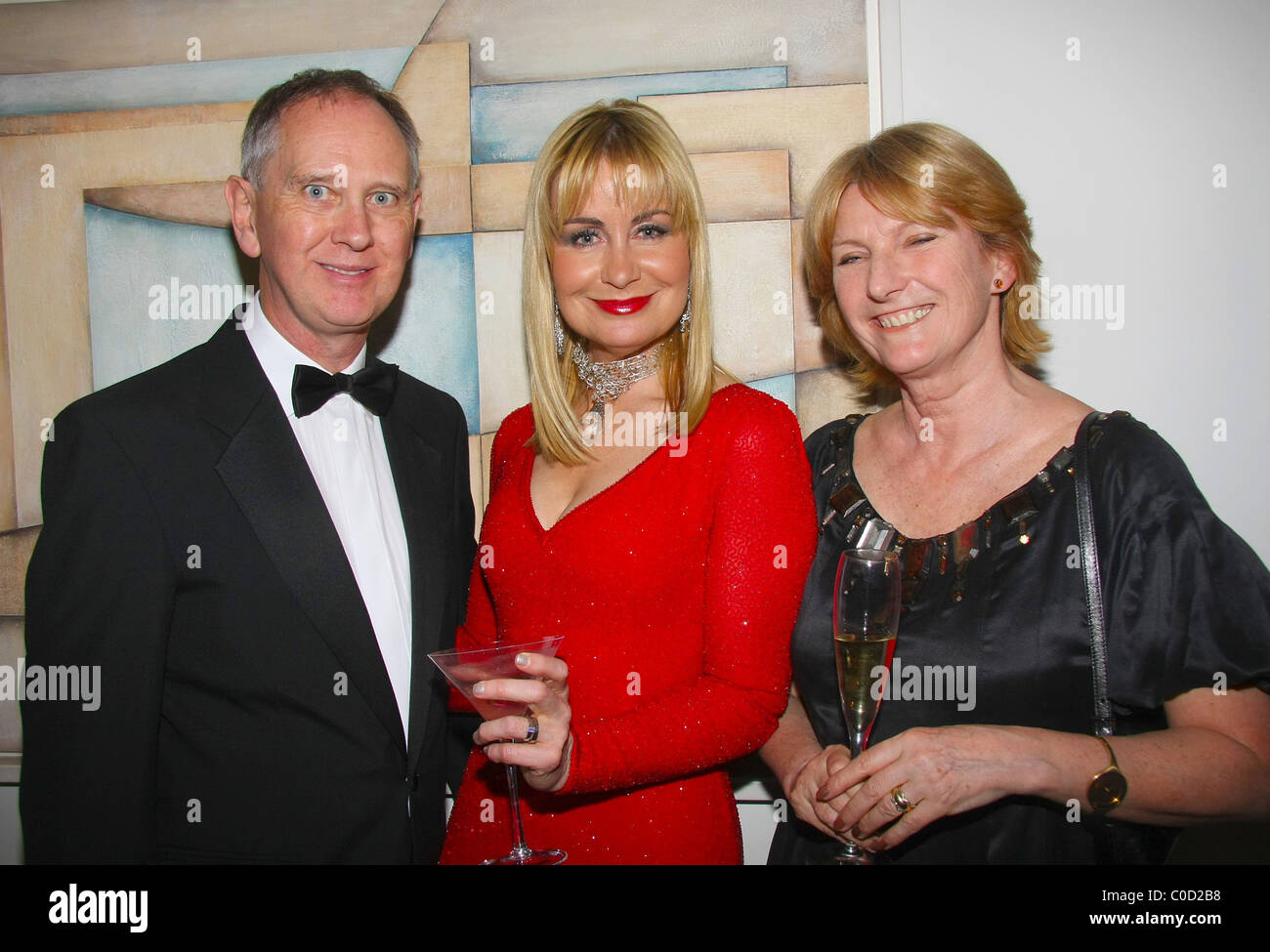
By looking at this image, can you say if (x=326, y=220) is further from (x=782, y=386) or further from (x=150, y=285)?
(x=782, y=386)

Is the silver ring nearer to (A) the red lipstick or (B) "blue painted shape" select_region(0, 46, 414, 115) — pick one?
(A) the red lipstick

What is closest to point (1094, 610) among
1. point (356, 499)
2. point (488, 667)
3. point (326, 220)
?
point (488, 667)

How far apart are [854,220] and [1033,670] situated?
1137mm

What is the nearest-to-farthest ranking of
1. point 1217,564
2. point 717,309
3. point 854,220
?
point 1217,564 → point 854,220 → point 717,309

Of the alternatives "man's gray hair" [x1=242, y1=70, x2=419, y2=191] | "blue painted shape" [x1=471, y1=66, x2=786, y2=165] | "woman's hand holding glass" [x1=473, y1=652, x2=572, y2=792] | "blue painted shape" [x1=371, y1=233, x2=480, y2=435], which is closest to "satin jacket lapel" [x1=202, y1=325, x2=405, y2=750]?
"woman's hand holding glass" [x1=473, y1=652, x2=572, y2=792]

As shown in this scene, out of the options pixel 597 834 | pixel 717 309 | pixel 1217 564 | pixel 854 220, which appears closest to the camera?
pixel 1217 564

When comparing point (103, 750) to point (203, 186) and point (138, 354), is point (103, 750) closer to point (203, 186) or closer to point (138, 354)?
point (138, 354)

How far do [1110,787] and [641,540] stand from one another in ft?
3.64

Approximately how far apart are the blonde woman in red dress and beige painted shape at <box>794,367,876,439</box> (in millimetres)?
715

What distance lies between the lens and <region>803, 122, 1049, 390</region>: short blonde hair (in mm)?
2189

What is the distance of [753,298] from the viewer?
2.97 meters

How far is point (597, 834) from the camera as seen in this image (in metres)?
2.12
